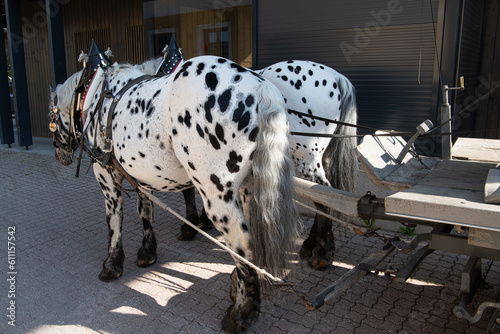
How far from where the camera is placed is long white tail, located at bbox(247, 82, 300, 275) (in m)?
2.38

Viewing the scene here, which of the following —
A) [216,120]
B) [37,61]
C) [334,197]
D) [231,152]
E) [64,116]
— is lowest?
[334,197]

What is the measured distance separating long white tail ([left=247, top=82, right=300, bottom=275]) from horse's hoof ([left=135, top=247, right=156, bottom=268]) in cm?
169

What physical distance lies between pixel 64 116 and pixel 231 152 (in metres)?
2.38

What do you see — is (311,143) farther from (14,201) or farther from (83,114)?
(14,201)

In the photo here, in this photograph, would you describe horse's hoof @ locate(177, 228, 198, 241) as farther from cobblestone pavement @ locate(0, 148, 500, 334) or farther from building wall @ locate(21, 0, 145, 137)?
building wall @ locate(21, 0, 145, 137)

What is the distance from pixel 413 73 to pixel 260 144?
3.33 metres

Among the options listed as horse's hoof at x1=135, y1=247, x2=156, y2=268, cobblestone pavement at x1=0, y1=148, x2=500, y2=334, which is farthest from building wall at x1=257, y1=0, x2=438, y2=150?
horse's hoof at x1=135, y1=247, x2=156, y2=268

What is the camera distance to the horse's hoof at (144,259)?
376 cm

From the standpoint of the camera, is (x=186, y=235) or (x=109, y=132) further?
(x=186, y=235)

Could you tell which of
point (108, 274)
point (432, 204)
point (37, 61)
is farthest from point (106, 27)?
point (432, 204)

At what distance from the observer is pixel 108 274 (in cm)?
349

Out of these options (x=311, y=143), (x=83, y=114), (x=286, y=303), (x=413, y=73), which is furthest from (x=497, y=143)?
(x=83, y=114)

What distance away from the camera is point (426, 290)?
10.7 ft

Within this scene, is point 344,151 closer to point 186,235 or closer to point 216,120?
point 216,120
